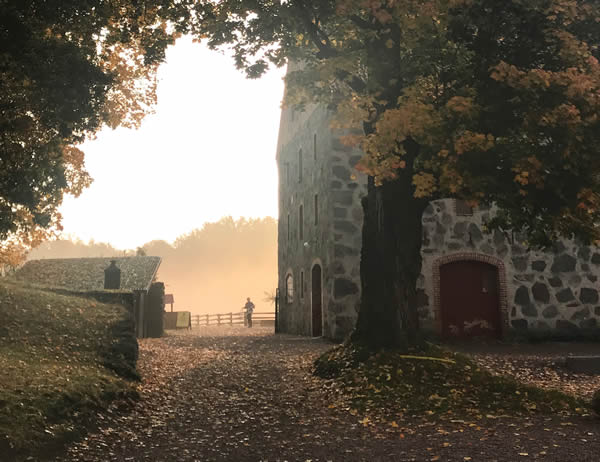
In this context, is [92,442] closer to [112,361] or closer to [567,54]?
Result: [112,361]

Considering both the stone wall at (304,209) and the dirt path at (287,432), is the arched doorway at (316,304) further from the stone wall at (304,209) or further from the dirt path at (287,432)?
the dirt path at (287,432)

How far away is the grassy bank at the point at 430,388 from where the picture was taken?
25.6 ft

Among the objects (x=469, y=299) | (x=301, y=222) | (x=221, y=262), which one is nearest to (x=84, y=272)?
(x=301, y=222)

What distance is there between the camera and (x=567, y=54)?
8.23 m

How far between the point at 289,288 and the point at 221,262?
7002cm

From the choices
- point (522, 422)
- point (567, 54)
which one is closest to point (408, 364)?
point (522, 422)

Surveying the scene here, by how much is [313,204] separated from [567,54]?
1254 cm

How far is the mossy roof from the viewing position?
2738cm

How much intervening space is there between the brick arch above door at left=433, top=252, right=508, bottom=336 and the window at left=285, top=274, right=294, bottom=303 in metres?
7.51

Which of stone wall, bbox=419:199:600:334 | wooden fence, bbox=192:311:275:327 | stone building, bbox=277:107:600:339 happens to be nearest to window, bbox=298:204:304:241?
stone building, bbox=277:107:600:339

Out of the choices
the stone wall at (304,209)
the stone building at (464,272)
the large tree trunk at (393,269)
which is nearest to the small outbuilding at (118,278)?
the stone wall at (304,209)

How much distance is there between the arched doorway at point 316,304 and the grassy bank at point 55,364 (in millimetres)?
7142

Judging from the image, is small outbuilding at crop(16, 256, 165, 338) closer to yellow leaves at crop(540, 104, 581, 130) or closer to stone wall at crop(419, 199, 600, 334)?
stone wall at crop(419, 199, 600, 334)

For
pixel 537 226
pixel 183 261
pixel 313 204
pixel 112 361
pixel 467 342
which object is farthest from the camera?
pixel 183 261
